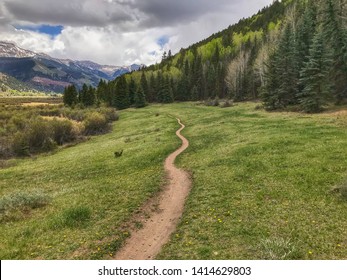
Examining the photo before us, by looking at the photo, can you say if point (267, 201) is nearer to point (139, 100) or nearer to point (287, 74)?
point (287, 74)

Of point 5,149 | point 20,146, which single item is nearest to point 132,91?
point 20,146

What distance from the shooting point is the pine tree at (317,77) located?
51.9m

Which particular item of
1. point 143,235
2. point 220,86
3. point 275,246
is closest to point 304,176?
point 275,246

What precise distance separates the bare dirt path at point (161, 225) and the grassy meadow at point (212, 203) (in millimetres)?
514

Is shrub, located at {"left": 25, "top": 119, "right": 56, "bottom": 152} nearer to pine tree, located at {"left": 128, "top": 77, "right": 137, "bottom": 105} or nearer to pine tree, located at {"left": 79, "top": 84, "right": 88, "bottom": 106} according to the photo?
pine tree, located at {"left": 79, "top": 84, "right": 88, "bottom": 106}

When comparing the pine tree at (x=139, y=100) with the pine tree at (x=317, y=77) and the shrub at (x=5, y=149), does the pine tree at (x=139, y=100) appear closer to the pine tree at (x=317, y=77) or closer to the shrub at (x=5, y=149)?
the shrub at (x=5, y=149)

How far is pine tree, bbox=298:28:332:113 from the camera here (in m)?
51.9

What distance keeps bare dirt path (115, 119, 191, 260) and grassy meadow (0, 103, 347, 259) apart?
1.69 ft

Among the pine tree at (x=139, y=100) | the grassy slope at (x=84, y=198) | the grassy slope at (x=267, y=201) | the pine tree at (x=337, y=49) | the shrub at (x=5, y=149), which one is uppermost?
the pine tree at (x=337, y=49)

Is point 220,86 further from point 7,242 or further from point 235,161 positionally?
point 7,242

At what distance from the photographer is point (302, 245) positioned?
12.7m

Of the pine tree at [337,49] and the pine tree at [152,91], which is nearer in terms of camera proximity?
the pine tree at [337,49]

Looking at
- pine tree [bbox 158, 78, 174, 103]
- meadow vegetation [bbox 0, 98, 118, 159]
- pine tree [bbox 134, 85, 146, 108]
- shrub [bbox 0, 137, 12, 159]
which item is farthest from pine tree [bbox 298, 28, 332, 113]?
pine tree [bbox 158, 78, 174, 103]

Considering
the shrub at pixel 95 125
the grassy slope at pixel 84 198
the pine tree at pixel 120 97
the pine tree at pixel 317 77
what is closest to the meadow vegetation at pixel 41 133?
the shrub at pixel 95 125
